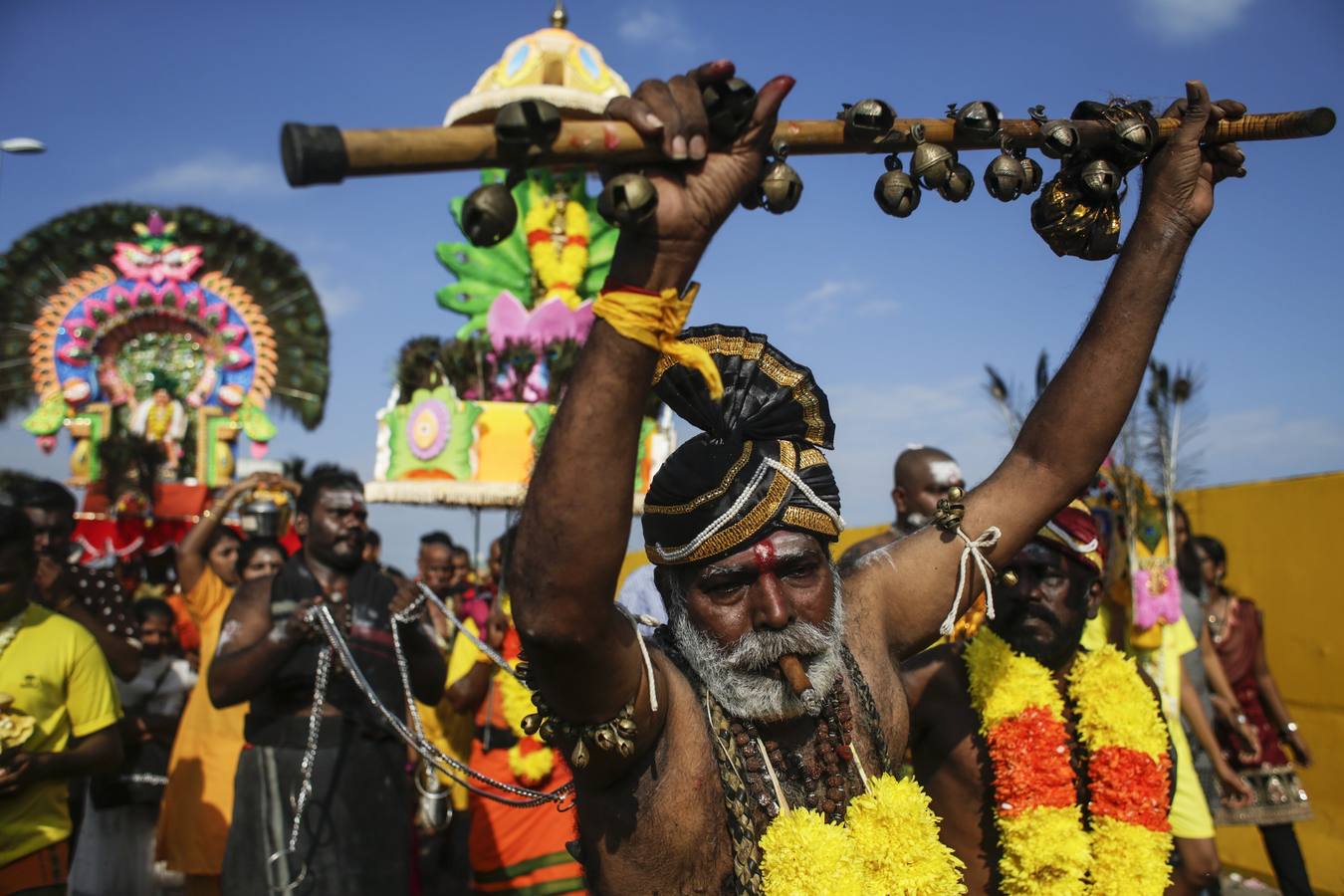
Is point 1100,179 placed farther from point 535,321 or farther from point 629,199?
point 535,321

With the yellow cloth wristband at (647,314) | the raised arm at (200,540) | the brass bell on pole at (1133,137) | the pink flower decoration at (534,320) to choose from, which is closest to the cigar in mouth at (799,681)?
the yellow cloth wristband at (647,314)

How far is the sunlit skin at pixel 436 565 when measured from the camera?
31.4 ft

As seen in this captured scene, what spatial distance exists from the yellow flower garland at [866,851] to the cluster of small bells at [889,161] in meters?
1.26

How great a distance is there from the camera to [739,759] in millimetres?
2426

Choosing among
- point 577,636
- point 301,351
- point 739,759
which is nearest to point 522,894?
point 739,759

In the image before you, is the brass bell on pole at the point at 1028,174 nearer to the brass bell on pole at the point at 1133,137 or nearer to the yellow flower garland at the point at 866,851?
the brass bell on pole at the point at 1133,137

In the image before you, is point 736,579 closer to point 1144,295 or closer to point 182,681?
point 1144,295

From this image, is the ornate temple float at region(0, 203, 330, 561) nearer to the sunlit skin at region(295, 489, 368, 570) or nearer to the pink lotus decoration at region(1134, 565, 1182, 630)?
the sunlit skin at region(295, 489, 368, 570)

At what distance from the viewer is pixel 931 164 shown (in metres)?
1.97

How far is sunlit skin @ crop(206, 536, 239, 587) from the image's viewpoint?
24.8 feet

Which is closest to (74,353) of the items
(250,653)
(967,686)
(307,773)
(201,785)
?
(201,785)

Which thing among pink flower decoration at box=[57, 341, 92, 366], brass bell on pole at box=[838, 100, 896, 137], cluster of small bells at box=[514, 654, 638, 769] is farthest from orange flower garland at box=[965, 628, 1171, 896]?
pink flower decoration at box=[57, 341, 92, 366]

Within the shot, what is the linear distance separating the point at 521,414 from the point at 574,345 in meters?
1.17

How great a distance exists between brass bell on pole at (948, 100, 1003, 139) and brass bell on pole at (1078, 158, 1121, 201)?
26 cm
